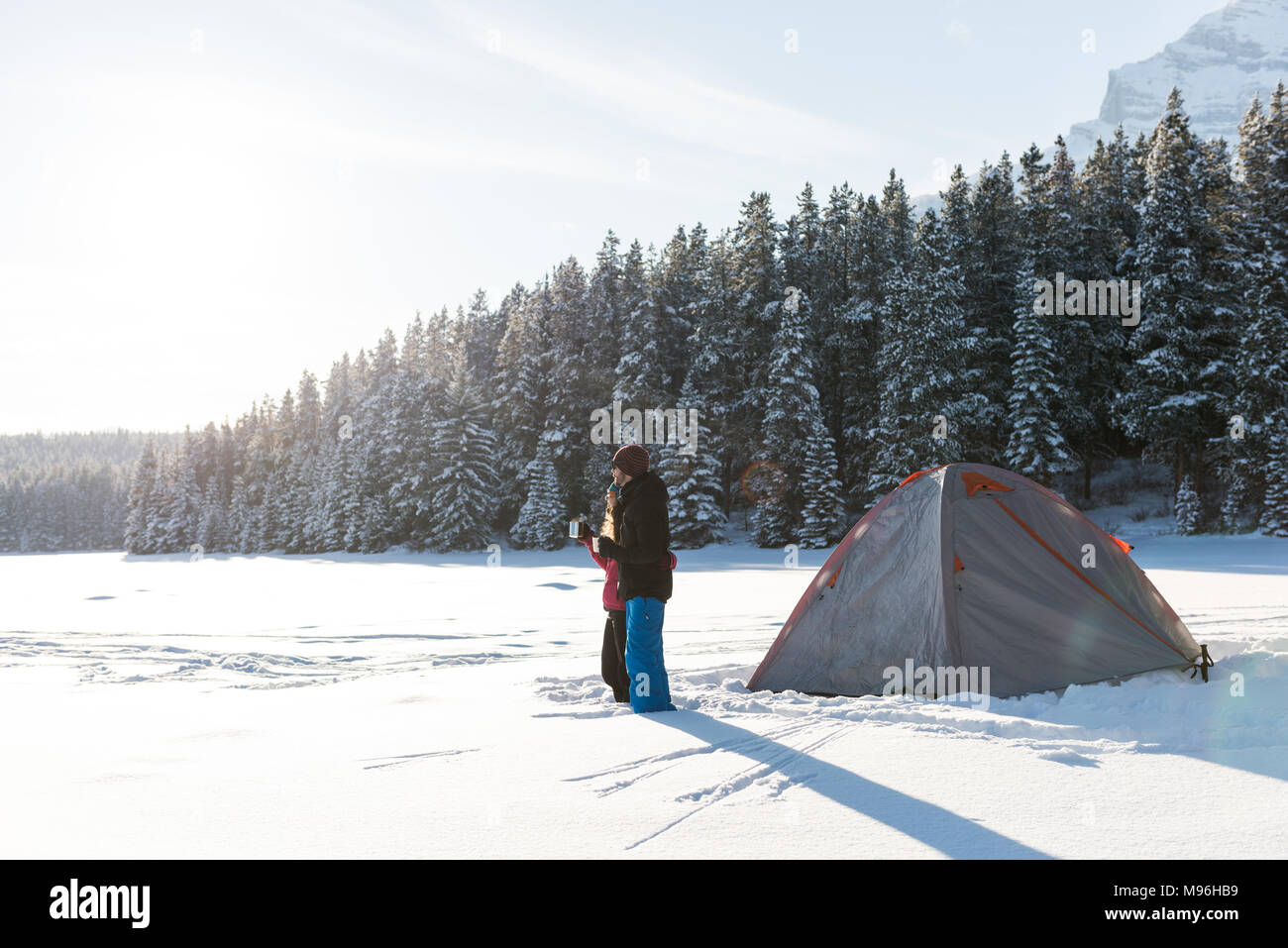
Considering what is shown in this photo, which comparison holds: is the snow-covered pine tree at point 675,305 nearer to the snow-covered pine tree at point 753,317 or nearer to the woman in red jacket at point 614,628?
the snow-covered pine tree at point 753,317

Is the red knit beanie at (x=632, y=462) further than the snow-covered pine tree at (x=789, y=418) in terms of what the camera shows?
No

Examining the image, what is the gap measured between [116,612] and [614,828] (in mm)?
15017

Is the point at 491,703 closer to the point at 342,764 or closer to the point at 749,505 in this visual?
the point at 342,764

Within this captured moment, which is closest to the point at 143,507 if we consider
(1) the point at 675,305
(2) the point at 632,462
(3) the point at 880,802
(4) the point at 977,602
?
(1) the point at 675,305

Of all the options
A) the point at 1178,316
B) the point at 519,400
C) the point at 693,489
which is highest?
the point at 1178,316

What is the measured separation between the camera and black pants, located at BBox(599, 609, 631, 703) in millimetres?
6020

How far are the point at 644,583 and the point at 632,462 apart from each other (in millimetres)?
911

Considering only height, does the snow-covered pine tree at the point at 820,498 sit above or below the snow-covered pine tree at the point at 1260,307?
below

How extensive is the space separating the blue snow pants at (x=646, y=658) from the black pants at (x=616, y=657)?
27 centimetres

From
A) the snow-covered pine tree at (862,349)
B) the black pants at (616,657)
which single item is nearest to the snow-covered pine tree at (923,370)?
the snow-covered pine tree at (862,349)

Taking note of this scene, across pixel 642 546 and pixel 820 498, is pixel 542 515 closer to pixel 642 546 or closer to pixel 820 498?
pixel 820 498

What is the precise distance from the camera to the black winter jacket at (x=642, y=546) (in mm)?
5605

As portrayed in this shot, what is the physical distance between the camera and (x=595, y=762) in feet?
14.1
